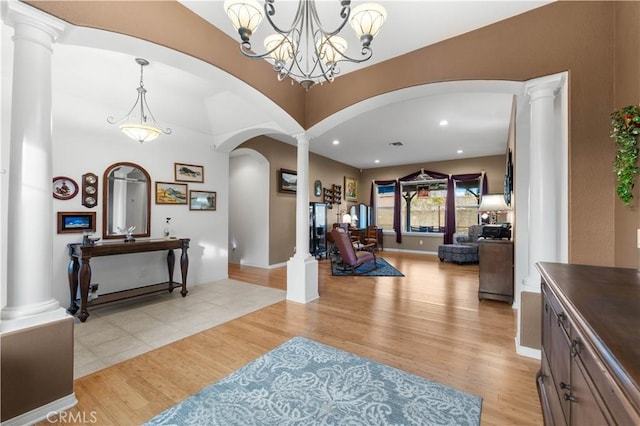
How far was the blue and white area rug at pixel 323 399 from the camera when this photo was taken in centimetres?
168

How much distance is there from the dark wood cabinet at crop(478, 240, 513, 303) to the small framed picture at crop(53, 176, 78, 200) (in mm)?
5614

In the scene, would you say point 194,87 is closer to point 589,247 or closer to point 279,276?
point 279,276

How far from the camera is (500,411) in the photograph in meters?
1.74

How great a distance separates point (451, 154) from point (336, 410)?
25.3 feet

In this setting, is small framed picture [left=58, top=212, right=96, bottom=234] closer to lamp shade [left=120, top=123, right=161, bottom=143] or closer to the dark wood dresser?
lamp shade [left=120, top=123, right=161, bottom=143]

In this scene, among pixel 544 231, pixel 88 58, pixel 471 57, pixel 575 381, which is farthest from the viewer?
pixel 88 58

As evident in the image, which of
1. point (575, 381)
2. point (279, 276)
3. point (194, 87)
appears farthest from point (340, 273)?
point (575, 381)

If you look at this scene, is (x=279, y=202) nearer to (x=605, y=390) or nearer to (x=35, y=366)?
(x=35, y=366)

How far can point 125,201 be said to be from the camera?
3887mm

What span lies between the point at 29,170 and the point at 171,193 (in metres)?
2.90

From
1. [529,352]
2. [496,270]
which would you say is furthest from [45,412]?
[496,270]

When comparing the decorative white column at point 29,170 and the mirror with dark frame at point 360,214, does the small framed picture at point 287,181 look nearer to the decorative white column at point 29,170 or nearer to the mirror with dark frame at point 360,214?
the mirror with dark frame at point 360,214

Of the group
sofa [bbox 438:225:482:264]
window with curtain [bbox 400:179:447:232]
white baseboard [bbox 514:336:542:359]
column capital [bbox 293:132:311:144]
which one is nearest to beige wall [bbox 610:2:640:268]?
white baseboard [bbox 514:336:542:359]
